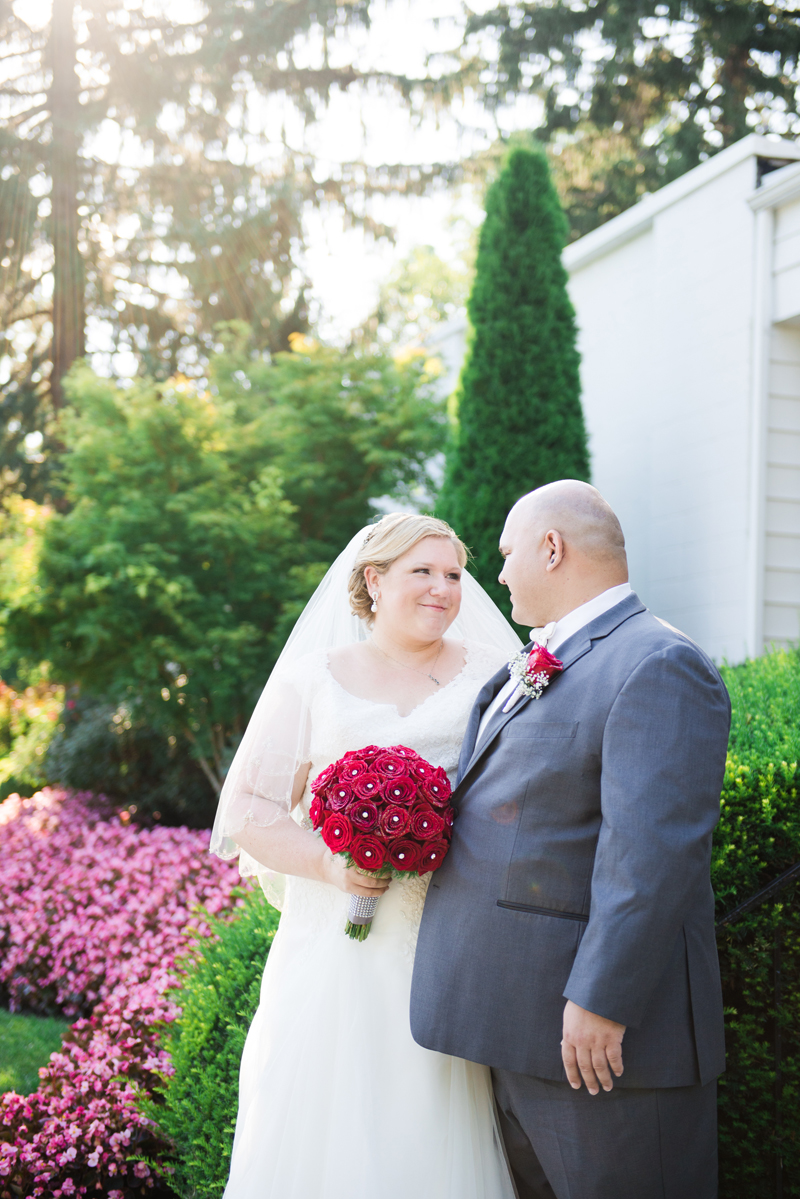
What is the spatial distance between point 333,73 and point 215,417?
25.3 feet

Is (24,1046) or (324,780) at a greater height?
(324,780)

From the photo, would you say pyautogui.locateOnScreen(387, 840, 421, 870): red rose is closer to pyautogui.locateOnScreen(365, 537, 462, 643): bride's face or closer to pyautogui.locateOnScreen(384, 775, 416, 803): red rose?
pyautogui.locateOnScreen(384, 775, 416, 803): red rose

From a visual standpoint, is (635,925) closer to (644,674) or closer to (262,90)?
(644,674)

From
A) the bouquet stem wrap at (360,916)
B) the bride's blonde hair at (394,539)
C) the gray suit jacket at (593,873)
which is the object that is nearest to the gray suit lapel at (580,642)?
the gray suit jacket at (593,873)

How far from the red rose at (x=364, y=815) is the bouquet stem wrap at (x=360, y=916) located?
1.26 feet

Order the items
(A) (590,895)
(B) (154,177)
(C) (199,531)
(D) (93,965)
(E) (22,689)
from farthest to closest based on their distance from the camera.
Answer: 1. (B) (154,177)
2. (E) (22,689)
3. (C) (199,531)
4. (D) (93,965)
5. (A) (590,895)

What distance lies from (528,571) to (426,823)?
29.0 inches

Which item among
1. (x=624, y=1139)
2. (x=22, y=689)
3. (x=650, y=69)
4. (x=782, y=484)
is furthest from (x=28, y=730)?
(x=650, y=69)

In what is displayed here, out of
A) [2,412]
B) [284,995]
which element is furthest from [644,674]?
[2,412]

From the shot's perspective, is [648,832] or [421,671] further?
[421,671]

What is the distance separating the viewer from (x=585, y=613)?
8.30 feet

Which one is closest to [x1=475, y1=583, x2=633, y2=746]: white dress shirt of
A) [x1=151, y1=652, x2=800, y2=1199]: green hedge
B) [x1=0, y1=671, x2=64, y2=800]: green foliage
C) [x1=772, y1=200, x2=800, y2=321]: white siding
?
[x1=151, y1=652, x2=800, y2=1199]: green hedge

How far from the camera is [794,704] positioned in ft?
13.0

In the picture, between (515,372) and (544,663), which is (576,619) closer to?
(544,663)
